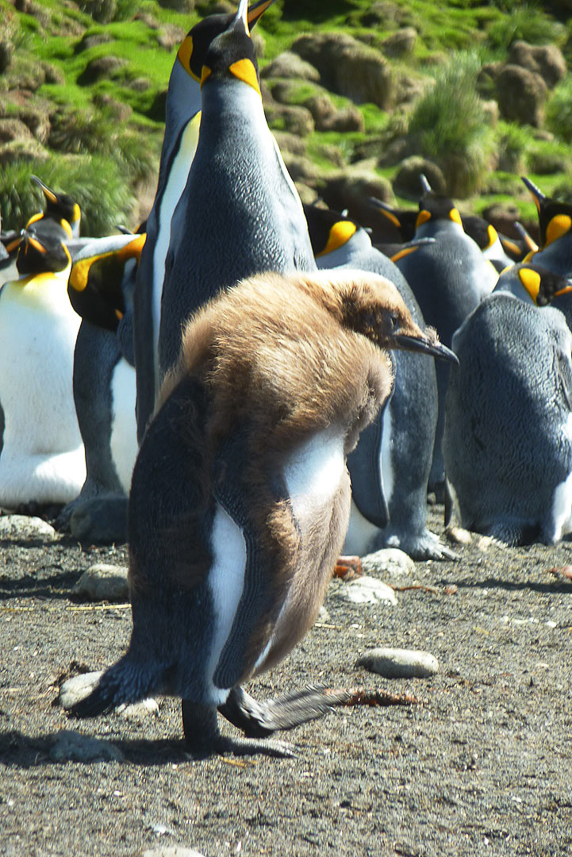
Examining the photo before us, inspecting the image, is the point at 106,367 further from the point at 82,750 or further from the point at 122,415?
the point at 82,750

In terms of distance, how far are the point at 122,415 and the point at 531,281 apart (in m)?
2.12

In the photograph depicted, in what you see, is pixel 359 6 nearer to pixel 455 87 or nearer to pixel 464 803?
pixel 455 87

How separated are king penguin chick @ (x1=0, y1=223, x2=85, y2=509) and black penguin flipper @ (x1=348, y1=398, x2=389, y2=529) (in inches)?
71.7

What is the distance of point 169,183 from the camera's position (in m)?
3.50

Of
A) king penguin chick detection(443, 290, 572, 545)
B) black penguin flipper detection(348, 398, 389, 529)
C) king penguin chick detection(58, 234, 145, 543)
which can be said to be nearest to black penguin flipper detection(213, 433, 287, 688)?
black penguin flipper detection(348, 398, 389, 529)

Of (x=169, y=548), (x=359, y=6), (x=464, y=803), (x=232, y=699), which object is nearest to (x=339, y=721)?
(x=232, y=699)

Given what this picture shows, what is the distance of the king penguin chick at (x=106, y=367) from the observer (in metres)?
4.24

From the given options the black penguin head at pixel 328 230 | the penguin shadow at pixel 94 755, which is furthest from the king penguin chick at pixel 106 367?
the penguin shadow at pixel 94 755

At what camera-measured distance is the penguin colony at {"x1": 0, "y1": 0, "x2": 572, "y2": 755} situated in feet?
5.40

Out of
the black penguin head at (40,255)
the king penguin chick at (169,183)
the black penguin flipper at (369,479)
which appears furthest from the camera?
the black penguin head at (40,255)

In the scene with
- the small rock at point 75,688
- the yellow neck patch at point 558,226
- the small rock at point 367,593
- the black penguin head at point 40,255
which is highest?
the small rock at point 75,688

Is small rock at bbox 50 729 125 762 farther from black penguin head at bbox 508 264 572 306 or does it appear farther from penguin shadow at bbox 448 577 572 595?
black penguin head at bbox 508 264 572 306

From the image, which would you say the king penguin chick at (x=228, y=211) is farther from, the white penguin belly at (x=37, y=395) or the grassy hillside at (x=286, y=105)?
the grassy hillside at (x=286, y=105)

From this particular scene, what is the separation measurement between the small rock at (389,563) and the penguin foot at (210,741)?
179cm
